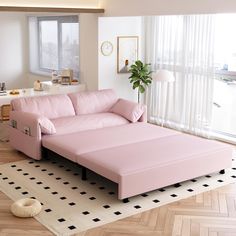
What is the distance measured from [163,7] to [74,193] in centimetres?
319

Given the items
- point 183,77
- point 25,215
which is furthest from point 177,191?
point 183,77

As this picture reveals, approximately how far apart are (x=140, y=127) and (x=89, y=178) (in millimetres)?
1308

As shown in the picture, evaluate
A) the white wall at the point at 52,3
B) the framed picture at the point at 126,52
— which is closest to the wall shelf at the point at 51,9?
the white wall at the point at 52,3

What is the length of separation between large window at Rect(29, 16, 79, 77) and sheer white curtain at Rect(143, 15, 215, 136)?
60.5 inches

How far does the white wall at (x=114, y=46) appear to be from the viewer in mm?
7422

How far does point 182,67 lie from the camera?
7363 millimetres

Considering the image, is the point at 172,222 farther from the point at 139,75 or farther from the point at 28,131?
the point at 139,75

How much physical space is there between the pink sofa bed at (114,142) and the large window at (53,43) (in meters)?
2.10

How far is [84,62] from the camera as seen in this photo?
7.77 meters

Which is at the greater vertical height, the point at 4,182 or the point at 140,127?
the point at 140,127

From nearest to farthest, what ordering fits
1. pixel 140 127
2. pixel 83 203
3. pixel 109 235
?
pixel 109 235, pixel 83 203, pixel 140 127

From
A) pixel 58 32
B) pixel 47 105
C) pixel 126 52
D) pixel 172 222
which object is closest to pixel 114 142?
pixel 47 105

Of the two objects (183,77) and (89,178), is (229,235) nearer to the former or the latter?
(89,178)

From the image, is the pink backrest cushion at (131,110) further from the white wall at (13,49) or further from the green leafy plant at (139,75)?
the white wall at (13,49)
